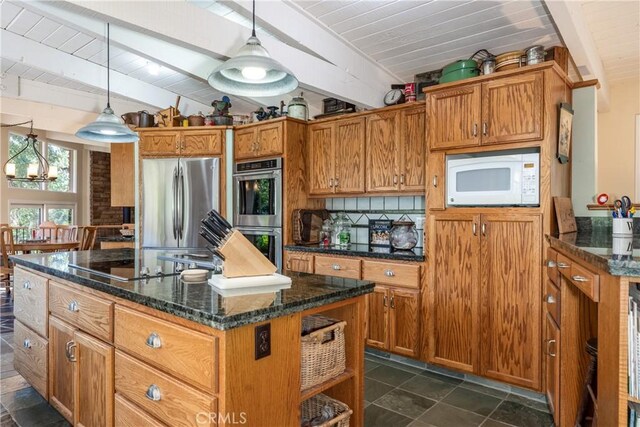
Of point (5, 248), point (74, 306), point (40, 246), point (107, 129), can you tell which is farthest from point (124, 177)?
point (74, 306)

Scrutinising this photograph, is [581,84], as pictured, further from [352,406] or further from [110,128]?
[110,128]

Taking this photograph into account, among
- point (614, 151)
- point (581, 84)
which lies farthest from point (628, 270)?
point (614, 151)

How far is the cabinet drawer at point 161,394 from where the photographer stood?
3.85 feet

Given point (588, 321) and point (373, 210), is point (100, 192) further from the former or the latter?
point (588, 321)

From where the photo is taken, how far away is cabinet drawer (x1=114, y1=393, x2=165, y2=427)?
4.51ft

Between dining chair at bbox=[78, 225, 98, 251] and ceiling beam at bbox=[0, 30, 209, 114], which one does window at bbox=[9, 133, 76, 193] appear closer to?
dining chair at bbox=[78, 225, 98, 251]

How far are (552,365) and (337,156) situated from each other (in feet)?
7.48

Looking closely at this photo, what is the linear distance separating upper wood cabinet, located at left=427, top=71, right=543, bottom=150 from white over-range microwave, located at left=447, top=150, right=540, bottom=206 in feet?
0.40

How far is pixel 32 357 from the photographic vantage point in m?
2.32

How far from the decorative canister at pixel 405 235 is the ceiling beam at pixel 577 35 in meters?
1.69

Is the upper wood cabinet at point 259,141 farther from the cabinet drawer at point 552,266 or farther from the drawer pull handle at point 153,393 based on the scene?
the drawer pull handle at point 153,393

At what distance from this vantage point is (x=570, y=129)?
2.68m

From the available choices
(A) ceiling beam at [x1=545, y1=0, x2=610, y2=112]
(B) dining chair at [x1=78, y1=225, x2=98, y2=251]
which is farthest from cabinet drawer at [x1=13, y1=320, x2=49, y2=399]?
(A) ceiling beam at [x1=545, y1=0, x2=610, y2=112]

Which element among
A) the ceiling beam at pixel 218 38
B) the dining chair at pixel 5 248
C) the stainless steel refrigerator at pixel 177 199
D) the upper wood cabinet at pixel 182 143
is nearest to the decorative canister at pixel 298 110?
the ceiling beam at pixel 218 38
